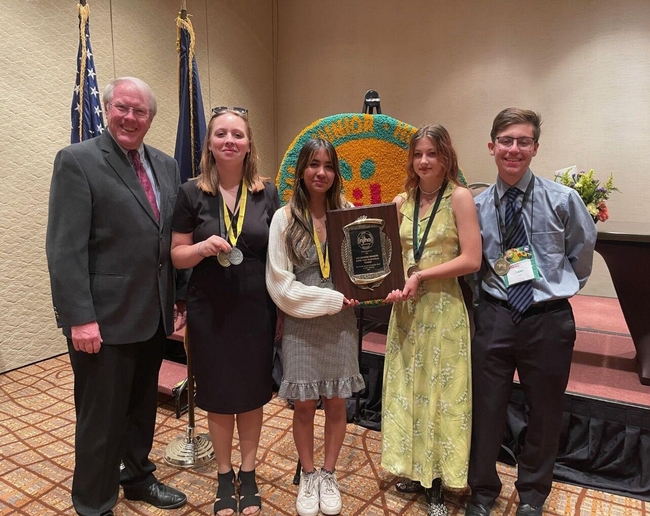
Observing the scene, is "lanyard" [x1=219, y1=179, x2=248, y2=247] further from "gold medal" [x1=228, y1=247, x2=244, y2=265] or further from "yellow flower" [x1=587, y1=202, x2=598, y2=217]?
"yellow flower" [x1=587, y1=202, x2=598, y2=217]

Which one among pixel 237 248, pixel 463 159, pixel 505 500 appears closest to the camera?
pixel 237 248

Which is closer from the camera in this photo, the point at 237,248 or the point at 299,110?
the point at 237,248

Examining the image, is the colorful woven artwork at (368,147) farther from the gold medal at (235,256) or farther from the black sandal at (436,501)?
the black sandal at (436,501)

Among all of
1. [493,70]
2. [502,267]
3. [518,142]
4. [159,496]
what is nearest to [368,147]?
[518,142]

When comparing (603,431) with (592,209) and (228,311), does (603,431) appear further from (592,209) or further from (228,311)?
(228,311)

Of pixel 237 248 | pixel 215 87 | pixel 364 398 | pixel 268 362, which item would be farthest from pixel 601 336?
pixel 215 87

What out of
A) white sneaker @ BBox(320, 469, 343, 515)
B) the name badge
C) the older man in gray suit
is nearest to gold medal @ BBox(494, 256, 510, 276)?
the name badge

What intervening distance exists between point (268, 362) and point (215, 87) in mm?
4305

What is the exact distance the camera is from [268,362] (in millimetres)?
1937

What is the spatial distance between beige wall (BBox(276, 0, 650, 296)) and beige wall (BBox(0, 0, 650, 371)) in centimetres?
1

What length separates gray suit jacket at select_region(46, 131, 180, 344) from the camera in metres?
1.66

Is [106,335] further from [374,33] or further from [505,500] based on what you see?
[374,33]

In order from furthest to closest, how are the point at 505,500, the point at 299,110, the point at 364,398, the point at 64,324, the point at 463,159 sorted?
the point at 299,110 → the point at 463,159 → the point at 364,398 → the point at 505,500 → the point at 64,324

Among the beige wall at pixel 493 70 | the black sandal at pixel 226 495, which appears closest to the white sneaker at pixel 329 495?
the black sandal at pixel 226 495
